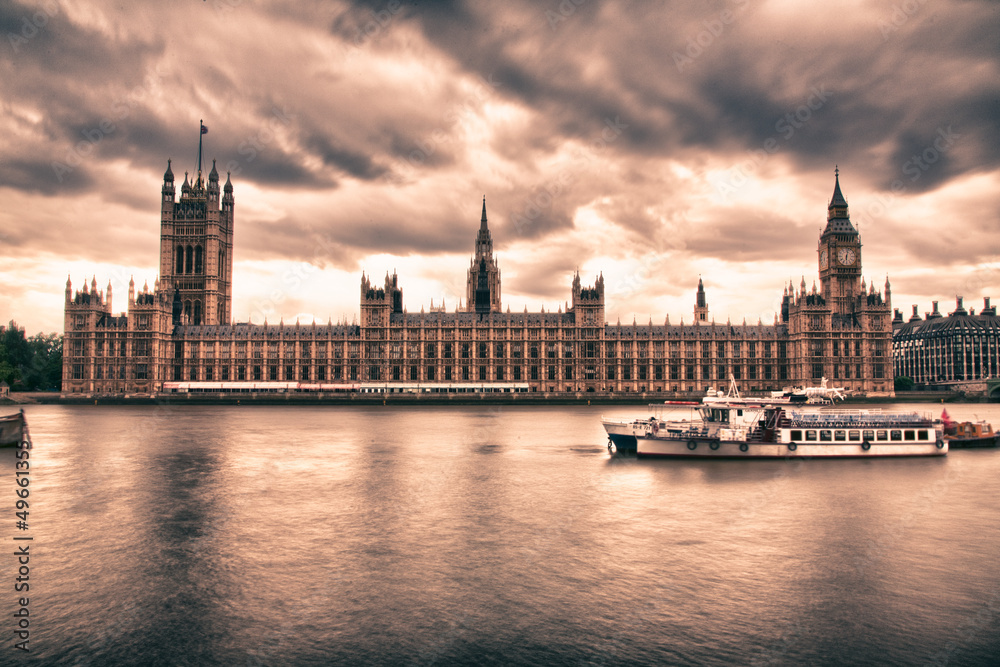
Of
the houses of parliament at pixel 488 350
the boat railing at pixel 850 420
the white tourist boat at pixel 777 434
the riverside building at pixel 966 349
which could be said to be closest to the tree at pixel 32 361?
the houses of parliament at pixel 488 350

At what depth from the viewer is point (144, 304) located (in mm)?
132500

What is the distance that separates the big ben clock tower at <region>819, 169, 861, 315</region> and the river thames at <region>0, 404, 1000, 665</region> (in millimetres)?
121929

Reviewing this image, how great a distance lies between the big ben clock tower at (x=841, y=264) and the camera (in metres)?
149

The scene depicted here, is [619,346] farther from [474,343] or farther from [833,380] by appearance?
[833,380]

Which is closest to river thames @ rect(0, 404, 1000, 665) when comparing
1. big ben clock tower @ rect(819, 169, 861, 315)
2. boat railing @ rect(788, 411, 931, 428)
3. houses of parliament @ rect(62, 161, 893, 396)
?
boat railing @ rect(788, 411, 931, 428)

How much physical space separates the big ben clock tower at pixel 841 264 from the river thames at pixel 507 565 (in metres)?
122

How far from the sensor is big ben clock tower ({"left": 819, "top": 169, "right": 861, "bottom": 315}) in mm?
148750

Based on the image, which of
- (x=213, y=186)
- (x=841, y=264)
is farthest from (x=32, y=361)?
(x=841, y=264)

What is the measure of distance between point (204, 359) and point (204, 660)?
13315 centimetres

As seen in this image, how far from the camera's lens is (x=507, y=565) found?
1962 centimetres

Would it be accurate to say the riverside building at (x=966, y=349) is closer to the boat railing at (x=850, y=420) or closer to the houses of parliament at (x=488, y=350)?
the houses of parliament at (x=488, y=350)

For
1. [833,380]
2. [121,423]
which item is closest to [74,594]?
[121,423]

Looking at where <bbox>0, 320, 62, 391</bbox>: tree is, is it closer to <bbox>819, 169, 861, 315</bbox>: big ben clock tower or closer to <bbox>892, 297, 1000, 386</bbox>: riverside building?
<bbox>819, 169, 861, 315</bbox>: big ben clock tower

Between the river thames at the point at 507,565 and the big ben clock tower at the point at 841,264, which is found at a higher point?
the big ben clock tower at the point at 841,264
